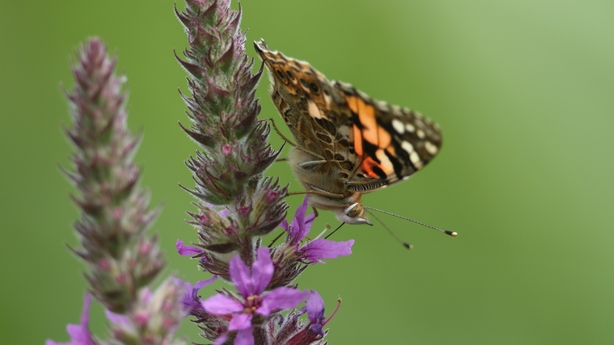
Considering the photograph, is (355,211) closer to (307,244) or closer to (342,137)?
(342,137)

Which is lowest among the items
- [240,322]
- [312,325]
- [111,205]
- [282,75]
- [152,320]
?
[312,325]

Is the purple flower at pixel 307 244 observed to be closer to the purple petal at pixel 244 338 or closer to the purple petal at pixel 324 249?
the purple petal at pixel 324 249

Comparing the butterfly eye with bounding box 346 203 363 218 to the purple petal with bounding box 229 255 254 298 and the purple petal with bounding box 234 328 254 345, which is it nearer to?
the purple petal with bounding box 229 255 254 298

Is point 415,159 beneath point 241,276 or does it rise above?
above

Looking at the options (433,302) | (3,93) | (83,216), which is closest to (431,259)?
(433,302)

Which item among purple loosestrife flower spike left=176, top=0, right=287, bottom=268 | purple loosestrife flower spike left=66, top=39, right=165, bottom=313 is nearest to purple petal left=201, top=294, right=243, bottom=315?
purple loosestrife flower spike left=176, top=0, right=287, bottom=268

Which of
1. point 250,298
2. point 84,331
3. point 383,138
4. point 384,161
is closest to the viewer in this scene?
point 84,331

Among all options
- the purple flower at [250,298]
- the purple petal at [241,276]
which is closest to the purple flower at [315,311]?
the purple flower at [250,298]

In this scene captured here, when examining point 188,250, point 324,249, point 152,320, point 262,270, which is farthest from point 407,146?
point 152,320
